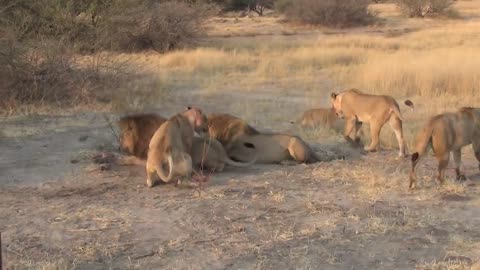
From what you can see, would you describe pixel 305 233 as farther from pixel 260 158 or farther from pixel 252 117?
pixel 252 117

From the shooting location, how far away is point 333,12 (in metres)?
38.1

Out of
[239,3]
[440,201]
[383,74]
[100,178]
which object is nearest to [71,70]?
[100,178]

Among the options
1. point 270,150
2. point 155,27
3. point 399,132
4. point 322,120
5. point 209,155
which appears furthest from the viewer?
point 155,27

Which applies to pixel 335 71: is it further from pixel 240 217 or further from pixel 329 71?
pixel 240 217

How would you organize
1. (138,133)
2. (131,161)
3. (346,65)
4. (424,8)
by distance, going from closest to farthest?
(131,161)
(138,133)
(346,65)
(424,8)

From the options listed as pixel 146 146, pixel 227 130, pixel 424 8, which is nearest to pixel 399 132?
pixel 227 130

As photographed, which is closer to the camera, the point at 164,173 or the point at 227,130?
the point at 164,173

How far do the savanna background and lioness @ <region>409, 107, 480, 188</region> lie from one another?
31 cm

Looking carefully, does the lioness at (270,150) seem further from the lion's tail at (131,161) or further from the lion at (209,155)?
the lion's tail at (131,161)

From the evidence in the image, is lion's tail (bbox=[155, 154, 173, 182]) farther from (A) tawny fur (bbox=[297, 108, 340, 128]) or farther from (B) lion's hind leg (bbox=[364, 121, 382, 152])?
(A) tawny fur (bbox=[297, 108, 340, 128])

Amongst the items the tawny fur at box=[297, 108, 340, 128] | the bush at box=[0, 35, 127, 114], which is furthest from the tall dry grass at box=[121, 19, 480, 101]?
the tawny fur at box=[297, 108, 340, 128]

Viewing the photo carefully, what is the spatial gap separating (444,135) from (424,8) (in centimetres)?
4177

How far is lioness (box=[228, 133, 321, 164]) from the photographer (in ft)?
28.4

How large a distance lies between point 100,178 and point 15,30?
7.11 metres
